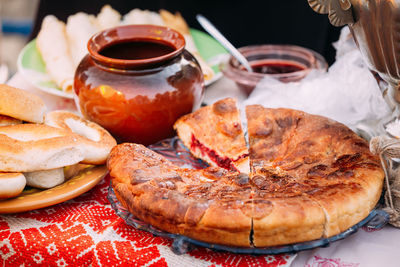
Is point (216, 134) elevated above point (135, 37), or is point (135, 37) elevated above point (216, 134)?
point (135, 37)

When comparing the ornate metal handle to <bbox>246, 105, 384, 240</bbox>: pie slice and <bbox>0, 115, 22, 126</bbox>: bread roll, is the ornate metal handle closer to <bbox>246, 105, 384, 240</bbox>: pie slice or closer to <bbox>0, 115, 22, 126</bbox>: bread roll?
<bbox>246, 105, 384, 240</bbox>: pie slice

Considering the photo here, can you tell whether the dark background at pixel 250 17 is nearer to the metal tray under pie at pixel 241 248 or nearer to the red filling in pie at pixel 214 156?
the red filling in pie at pixel 214 156

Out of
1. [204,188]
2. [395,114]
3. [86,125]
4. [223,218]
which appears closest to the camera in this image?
[223,218]

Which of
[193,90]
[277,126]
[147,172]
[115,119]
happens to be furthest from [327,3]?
[115,119]

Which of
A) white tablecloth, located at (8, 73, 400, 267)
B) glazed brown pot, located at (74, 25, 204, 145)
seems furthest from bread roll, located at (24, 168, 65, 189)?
white tablecloth, located at (8, 73, 400, 267)

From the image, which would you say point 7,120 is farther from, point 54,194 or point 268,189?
point 268,189

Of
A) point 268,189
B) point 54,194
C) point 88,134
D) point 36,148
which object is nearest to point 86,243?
point 54,194

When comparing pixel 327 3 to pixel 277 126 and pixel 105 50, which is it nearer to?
pixel 277 126
